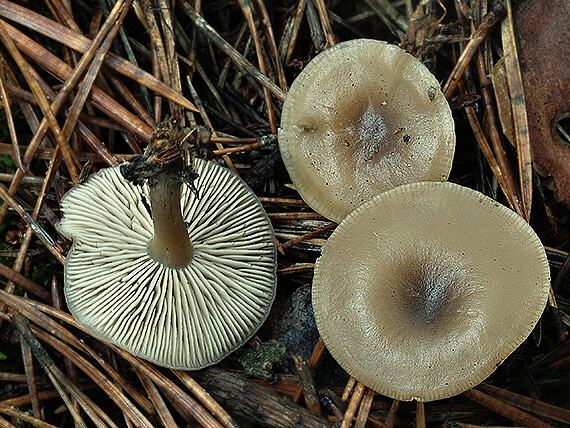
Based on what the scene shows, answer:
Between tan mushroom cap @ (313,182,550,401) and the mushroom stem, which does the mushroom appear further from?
the mushroom stem

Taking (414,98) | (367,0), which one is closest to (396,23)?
(367,0)

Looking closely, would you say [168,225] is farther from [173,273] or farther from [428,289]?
[428,289]

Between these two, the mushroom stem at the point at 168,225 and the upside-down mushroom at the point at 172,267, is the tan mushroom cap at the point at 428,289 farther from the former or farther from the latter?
the mushroom stem at the point at 168,225

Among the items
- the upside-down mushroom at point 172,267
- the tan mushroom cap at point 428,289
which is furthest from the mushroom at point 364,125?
the upside-down mushroom at point 172,267

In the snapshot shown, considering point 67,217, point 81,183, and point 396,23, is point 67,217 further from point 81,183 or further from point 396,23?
point 396,23

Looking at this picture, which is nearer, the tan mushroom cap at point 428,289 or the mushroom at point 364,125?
the tan mushroom cap at point 428,289

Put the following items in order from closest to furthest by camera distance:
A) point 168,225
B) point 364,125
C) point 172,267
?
point 168,225 < point 172,267 < point 364,125

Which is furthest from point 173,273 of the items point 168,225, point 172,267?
point 168,225
